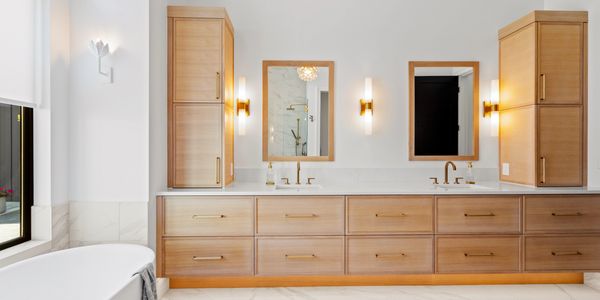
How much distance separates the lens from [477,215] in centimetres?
278

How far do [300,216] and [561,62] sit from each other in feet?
8.28

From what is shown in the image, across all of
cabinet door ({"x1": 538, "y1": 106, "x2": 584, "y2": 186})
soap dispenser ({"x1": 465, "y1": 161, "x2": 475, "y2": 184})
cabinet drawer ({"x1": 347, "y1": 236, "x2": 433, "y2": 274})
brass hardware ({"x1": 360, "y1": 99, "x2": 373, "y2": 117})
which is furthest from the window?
cabinet door ({"x1": 538, "y1": 106, "x2": 584, "y2": 186})

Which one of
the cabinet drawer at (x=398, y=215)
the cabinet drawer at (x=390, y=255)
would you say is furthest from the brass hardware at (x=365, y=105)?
the cabinet drawer at (x=390, y=255)

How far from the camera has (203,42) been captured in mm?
2869

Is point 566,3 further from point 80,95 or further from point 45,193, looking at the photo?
point 45,193

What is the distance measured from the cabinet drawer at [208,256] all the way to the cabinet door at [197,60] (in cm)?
113

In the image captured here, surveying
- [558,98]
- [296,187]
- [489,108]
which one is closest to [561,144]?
[558,98]

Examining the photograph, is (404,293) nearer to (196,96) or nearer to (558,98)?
(558,98)

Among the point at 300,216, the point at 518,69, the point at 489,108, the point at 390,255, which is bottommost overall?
the point at 390,255

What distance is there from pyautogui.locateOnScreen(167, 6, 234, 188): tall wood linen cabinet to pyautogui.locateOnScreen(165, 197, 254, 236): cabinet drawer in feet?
0.64

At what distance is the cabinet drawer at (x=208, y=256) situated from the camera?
2.73 m

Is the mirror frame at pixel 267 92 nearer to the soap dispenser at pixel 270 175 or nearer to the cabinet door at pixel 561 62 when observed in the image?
the soap dispenser at pixel 270 175

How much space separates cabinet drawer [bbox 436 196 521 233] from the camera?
2779mm

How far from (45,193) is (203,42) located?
1.57m
